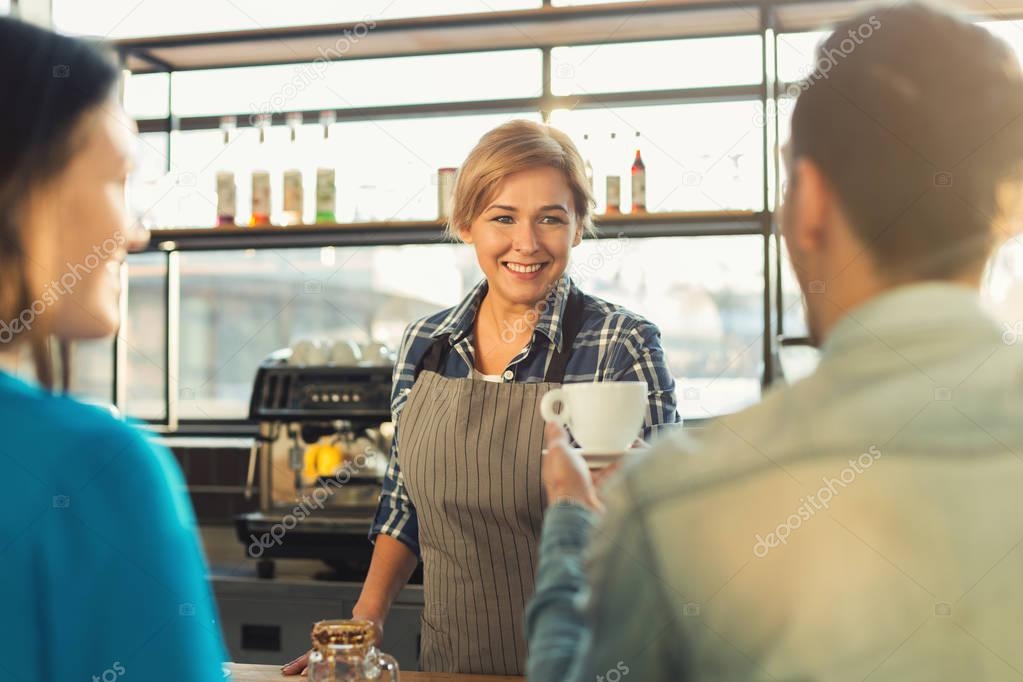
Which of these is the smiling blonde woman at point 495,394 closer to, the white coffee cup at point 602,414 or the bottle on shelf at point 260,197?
the white coffee cup at point 602,414

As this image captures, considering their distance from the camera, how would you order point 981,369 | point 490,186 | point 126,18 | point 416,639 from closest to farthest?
point 981,369 → point 490,186 → point 416,639 → point 126,18

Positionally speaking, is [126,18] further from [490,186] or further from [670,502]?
[670,502]

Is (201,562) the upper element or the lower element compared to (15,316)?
lower

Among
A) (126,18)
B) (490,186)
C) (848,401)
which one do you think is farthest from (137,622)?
(126,18)

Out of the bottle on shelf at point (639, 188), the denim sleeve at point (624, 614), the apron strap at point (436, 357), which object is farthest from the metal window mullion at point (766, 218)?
the denim sleeve at point (624, 614)

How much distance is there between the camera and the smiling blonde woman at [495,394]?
67.6 inches

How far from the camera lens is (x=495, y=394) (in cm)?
182

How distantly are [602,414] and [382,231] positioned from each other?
212 cm

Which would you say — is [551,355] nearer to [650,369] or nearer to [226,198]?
[650,369]

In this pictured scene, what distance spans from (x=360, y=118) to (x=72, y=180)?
115 inches

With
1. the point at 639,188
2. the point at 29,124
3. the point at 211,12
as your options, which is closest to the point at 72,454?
the point at 29,124

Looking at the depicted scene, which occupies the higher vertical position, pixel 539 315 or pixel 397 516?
pixel 539 315

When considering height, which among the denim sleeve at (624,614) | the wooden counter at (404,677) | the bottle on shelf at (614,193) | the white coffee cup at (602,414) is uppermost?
the bottle on shelf at (614,193)

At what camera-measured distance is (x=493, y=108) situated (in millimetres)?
3459
